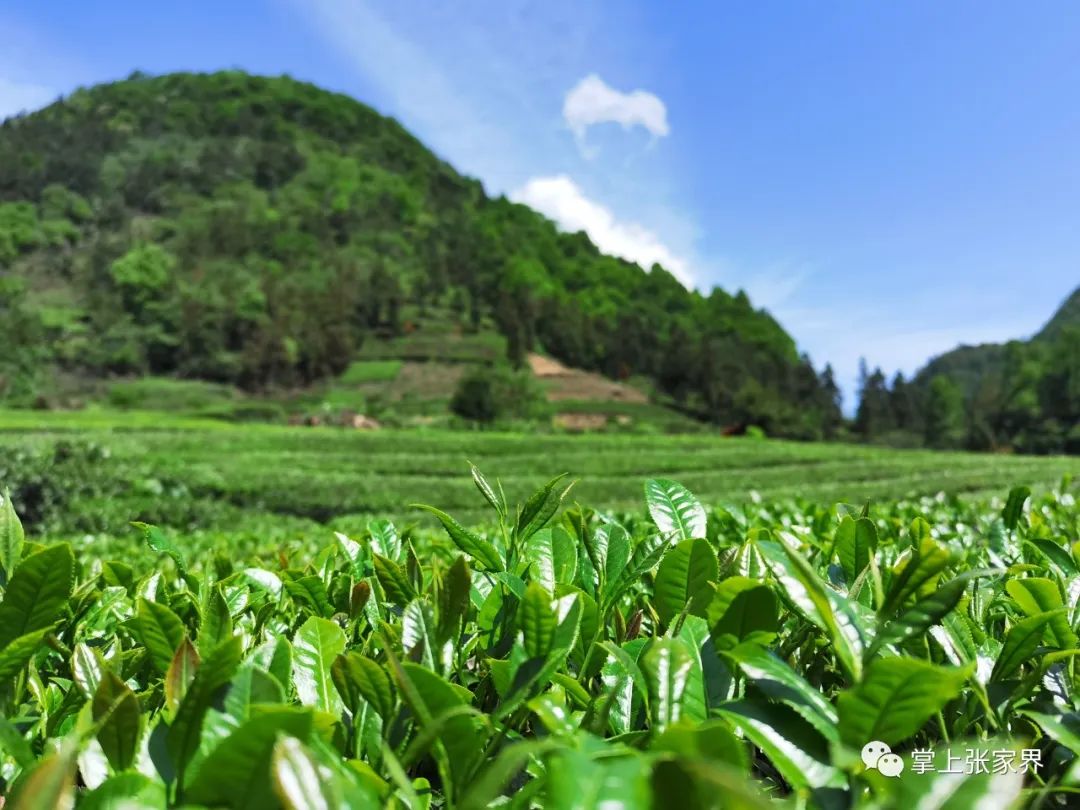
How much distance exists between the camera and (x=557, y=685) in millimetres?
674

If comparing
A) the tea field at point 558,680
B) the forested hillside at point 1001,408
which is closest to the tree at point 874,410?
the forested hillside at point 1001,408

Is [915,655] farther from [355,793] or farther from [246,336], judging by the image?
[246,336]

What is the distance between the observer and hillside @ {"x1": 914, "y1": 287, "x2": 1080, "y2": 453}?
54656mm

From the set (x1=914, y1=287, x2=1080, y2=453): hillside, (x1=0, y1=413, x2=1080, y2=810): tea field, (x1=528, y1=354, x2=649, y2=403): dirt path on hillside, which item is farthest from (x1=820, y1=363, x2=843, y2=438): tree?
(x1=0, y1=413, x2=1080, y2=810): tea field

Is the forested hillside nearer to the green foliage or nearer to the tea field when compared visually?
the green foliage

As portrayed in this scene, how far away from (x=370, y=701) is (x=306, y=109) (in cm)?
12564

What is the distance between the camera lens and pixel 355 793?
42cm

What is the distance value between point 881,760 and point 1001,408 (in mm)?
70377

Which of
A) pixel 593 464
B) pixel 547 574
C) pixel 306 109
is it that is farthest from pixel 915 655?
pixel 306 109

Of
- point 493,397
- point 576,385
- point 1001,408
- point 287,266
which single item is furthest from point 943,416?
point 287,266

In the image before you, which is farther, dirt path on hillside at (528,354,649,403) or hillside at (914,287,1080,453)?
dirt path on hillside at (528,354,649,403)

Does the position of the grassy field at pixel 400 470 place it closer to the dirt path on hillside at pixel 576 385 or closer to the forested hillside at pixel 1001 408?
the dirt path on hillside at pixel 576 385

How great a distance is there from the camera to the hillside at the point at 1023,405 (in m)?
54.7

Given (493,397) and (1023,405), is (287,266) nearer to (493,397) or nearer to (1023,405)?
(493,397)
